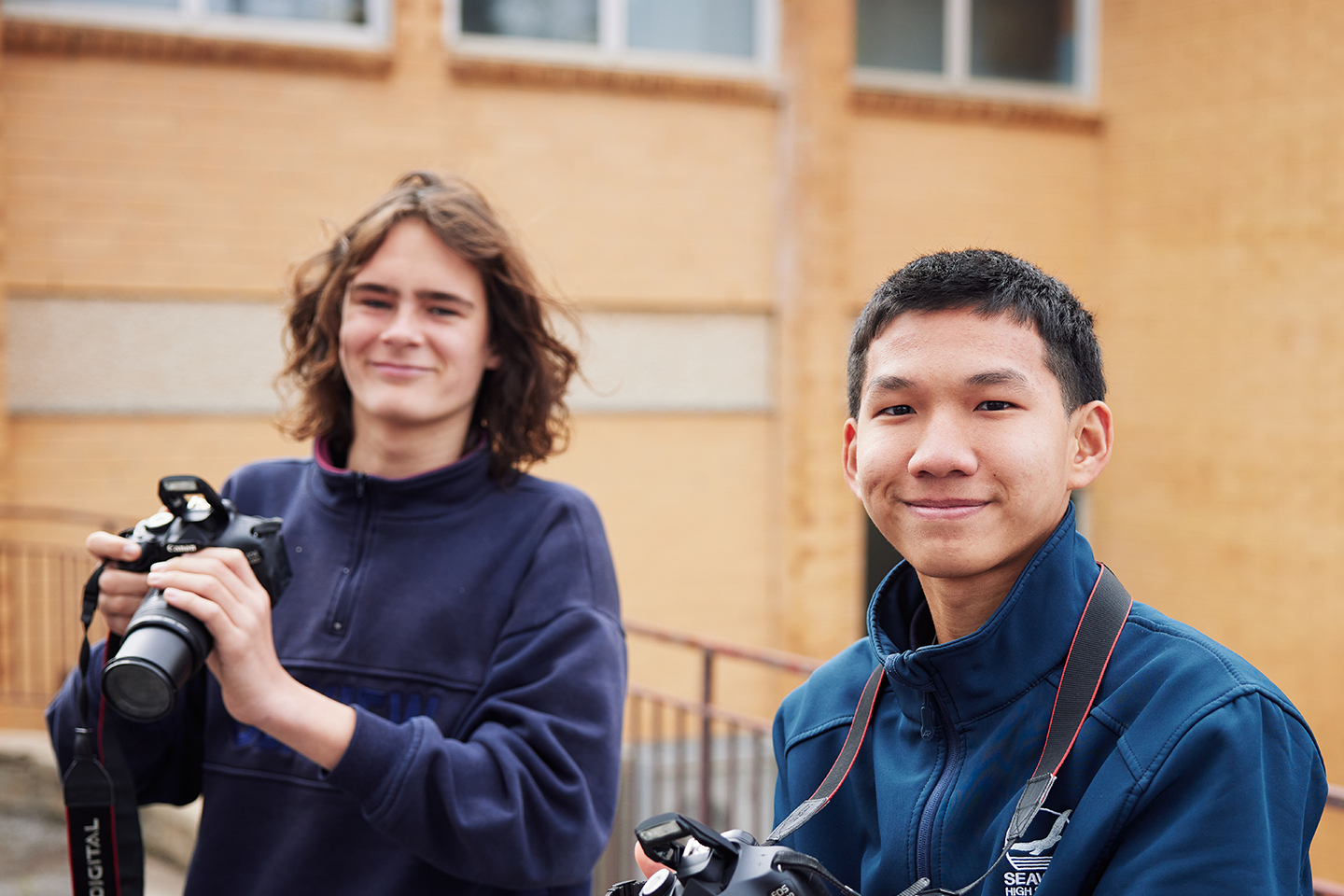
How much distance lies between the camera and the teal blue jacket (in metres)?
1.09

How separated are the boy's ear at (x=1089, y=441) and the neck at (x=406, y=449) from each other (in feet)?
3.78

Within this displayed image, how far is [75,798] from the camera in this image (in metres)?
1.87

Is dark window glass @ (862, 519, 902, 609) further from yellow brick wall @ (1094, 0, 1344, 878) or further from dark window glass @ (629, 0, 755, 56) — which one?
dark window glass @ (629, 0, 755, 56)

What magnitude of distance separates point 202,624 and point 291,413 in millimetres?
896

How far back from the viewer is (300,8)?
7.34m

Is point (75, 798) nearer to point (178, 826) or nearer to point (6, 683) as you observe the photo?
point (178, 826)

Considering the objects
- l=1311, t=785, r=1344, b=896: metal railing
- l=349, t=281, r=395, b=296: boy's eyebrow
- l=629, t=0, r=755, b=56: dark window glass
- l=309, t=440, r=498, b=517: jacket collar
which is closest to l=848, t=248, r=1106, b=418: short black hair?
l=309, t=440, r=498, b=517: jacket collar

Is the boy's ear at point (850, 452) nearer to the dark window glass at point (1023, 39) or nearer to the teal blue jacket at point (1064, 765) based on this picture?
the teal blue jacket at point (1064, 765)

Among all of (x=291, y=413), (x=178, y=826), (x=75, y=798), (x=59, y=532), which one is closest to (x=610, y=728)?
(x=75, y=798)

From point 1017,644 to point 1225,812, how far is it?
26 centimetres

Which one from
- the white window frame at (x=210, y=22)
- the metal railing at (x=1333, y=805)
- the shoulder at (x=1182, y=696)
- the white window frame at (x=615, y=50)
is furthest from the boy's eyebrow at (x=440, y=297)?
the white window frame at (x=615, y=50)

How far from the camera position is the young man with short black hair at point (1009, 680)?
3.62 feet

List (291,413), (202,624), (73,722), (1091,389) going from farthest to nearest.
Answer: (291,413)
(73,722)
(202,624)
(1091,389)

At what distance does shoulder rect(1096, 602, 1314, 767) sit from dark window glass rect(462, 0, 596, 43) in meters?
7.43
